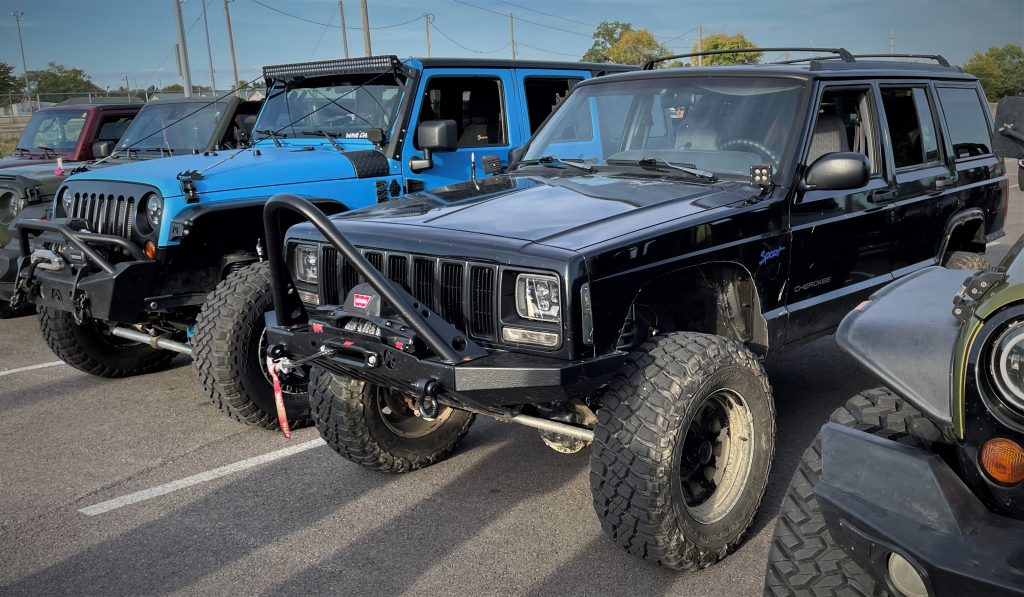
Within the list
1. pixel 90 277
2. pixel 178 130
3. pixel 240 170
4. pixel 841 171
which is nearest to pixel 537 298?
pixel 841 171

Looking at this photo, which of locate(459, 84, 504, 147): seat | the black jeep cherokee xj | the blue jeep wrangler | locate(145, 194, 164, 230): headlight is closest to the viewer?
the black jeep cherokee xj

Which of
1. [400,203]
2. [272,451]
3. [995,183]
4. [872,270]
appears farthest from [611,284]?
[995,183]

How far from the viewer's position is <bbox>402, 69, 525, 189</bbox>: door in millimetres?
6504

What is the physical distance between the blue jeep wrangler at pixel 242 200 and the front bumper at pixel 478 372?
1.81 m

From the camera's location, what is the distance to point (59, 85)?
217 feet

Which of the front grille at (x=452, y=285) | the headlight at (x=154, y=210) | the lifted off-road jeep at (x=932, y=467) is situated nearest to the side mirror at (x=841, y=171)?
the lifted off-road jeep at (x=932, y=467)

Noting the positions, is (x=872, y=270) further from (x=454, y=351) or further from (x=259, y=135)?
(x=259, y=135)

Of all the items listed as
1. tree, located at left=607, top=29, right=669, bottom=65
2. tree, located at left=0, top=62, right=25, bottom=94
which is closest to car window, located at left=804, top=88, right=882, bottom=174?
tree, located at left=607, top=29, right=669, bottom=65

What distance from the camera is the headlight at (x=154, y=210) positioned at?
212 inches

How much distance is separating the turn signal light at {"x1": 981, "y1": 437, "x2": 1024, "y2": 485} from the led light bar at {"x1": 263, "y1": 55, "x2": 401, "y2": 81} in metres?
5.18

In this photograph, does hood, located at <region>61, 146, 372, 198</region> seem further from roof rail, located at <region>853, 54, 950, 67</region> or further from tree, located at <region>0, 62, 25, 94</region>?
tree, located at <region>0, 62, 25, 94</region>

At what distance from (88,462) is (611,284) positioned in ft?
10.8

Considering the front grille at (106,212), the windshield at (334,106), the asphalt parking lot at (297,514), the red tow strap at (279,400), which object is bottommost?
the asphalt parking lot at (297,514)

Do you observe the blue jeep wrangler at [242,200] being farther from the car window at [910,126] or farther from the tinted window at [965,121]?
the tinted window at [965,121]
